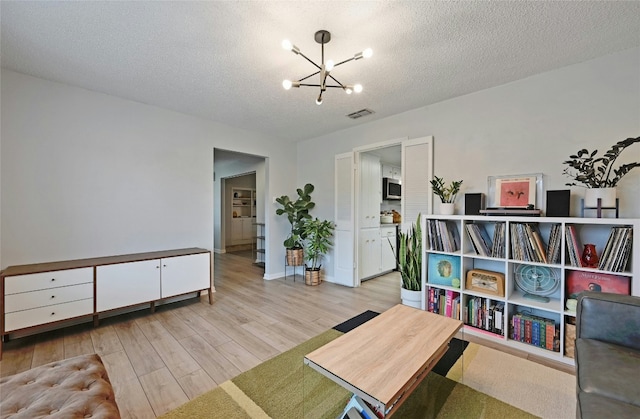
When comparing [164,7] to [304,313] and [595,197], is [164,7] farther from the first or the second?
[595,197]

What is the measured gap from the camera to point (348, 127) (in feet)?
13.6

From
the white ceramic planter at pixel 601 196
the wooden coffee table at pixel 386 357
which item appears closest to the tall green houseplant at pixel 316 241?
the wooden coffee table at pixel 386 357

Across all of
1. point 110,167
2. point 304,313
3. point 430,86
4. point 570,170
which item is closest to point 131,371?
point 304,313

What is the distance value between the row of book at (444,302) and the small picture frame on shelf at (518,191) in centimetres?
104

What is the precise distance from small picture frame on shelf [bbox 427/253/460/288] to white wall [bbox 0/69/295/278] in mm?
3007

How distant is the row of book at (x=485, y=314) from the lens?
242cm

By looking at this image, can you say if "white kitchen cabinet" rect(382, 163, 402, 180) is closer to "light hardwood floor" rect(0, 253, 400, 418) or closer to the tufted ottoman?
"light hardwood floor" rect(0, 253, 400, 418)

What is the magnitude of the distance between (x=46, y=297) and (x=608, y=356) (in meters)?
4.05

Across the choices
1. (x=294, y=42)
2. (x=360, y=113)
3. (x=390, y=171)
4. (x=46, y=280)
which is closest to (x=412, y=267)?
(x=360, y=113)

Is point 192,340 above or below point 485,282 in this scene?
below

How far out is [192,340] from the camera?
8.00 feet

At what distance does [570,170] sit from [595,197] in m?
0.42

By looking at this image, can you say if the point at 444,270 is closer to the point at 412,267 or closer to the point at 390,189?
the point at 412,267

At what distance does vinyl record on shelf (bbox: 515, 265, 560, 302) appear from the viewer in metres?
2.30
